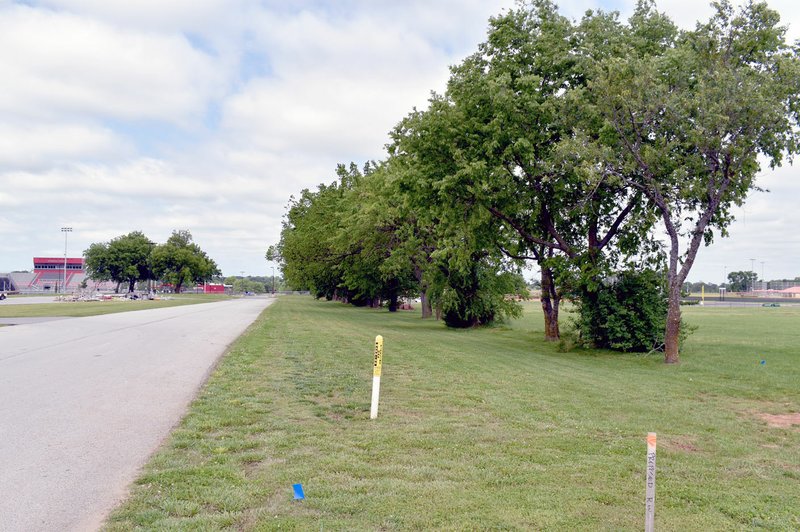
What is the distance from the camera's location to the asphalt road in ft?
17.6

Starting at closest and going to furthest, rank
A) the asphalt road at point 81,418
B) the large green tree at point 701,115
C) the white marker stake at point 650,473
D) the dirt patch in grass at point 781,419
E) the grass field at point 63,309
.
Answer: the white marker stake at point 650,473 → the asphalt road at point 81,418 → the dirt patch in grass at point 781,419 → the large green tree at point 701,115 → the grass field at point 63,309

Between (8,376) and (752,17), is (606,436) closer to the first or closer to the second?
(8,376)

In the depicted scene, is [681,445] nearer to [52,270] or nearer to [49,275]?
[49,275]

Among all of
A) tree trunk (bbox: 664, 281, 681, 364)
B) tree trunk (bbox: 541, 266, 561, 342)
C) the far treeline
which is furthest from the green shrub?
tree trunk (bbox: 541, 266, 561, 342)

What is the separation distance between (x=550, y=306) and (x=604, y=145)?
367 inches

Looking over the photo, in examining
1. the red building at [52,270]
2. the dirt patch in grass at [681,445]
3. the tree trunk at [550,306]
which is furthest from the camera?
the red building at [52,270]

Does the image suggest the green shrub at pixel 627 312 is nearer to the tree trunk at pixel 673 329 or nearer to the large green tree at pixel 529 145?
the large green tree at pixel 529 145

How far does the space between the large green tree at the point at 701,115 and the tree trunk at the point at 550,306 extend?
675cm

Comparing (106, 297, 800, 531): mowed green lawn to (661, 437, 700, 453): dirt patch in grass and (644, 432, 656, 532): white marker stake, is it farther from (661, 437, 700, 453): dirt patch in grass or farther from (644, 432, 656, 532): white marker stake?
(644, 432, 656, 532): white marker stake

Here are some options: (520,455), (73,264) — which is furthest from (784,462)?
(73,264)

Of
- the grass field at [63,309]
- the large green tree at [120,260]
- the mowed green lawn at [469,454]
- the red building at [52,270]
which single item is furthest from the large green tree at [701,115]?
the red building at [52,270]

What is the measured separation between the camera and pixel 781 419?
989 cm

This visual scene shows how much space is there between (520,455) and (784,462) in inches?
119

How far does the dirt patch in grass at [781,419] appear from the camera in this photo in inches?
371
